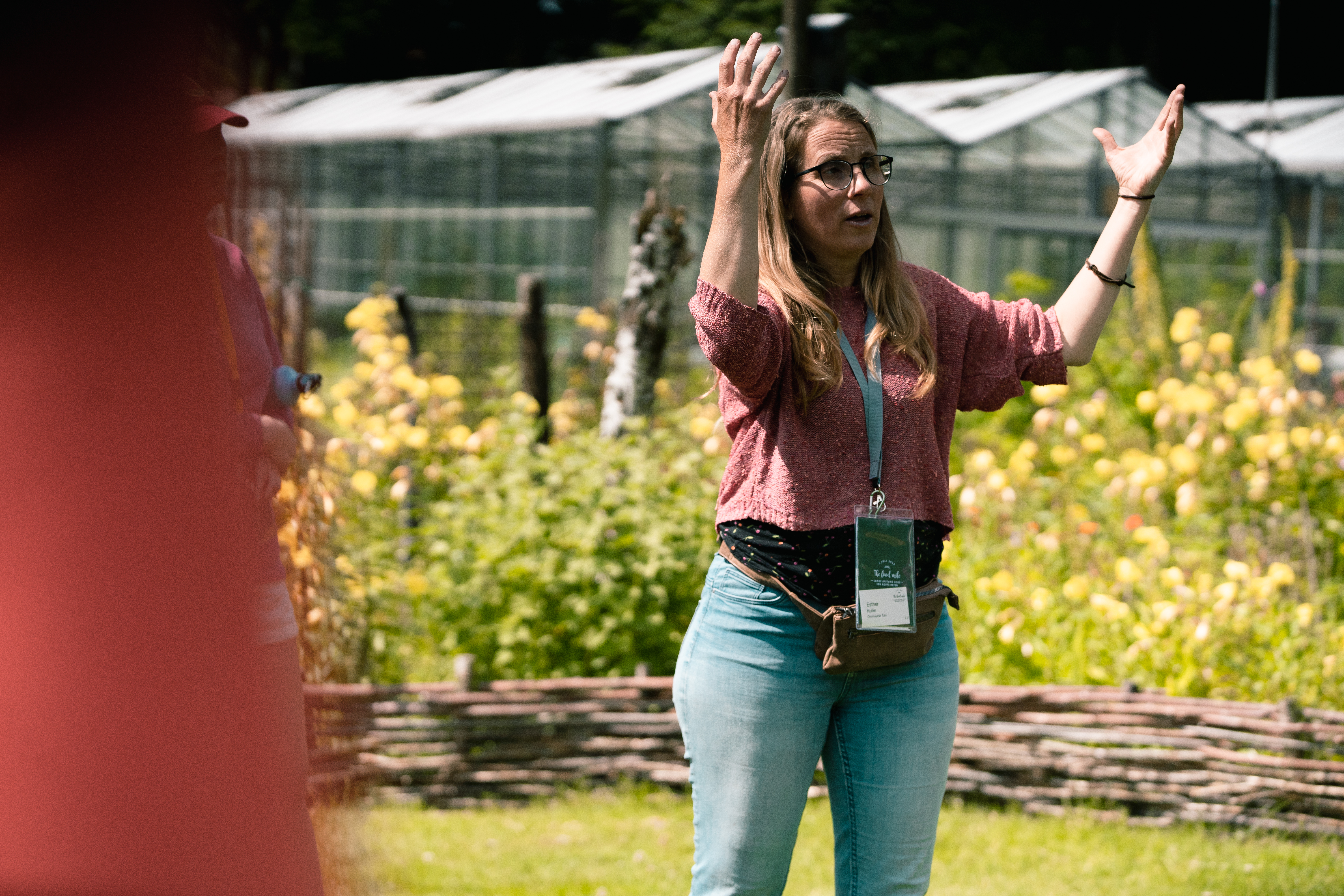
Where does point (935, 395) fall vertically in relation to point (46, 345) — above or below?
below

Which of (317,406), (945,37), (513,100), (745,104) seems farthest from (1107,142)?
(945,37)

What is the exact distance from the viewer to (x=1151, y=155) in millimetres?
2125

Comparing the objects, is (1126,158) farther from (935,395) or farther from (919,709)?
(919,709)

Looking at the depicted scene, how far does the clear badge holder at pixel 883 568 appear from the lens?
186 cm

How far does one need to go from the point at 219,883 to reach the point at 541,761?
365 cm

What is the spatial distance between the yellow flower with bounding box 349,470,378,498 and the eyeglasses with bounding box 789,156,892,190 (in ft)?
8.33

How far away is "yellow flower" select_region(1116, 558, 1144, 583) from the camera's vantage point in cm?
399

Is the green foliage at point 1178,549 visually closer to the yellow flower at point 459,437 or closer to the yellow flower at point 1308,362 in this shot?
the yellow flower at point 1308,362

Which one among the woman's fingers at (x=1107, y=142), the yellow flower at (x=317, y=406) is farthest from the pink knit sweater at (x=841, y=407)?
the yellow flower at (x=317, y=406)

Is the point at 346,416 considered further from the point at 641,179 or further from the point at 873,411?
the point at 641,179

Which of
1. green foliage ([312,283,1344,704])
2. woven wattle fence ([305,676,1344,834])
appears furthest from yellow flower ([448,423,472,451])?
woven wattle fence ([305,676,1344,834])

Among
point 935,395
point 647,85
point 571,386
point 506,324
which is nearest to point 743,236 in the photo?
point 935,395

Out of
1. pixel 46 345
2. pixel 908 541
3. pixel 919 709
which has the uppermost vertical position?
pixel 46 345

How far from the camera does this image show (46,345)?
16.4 inches
